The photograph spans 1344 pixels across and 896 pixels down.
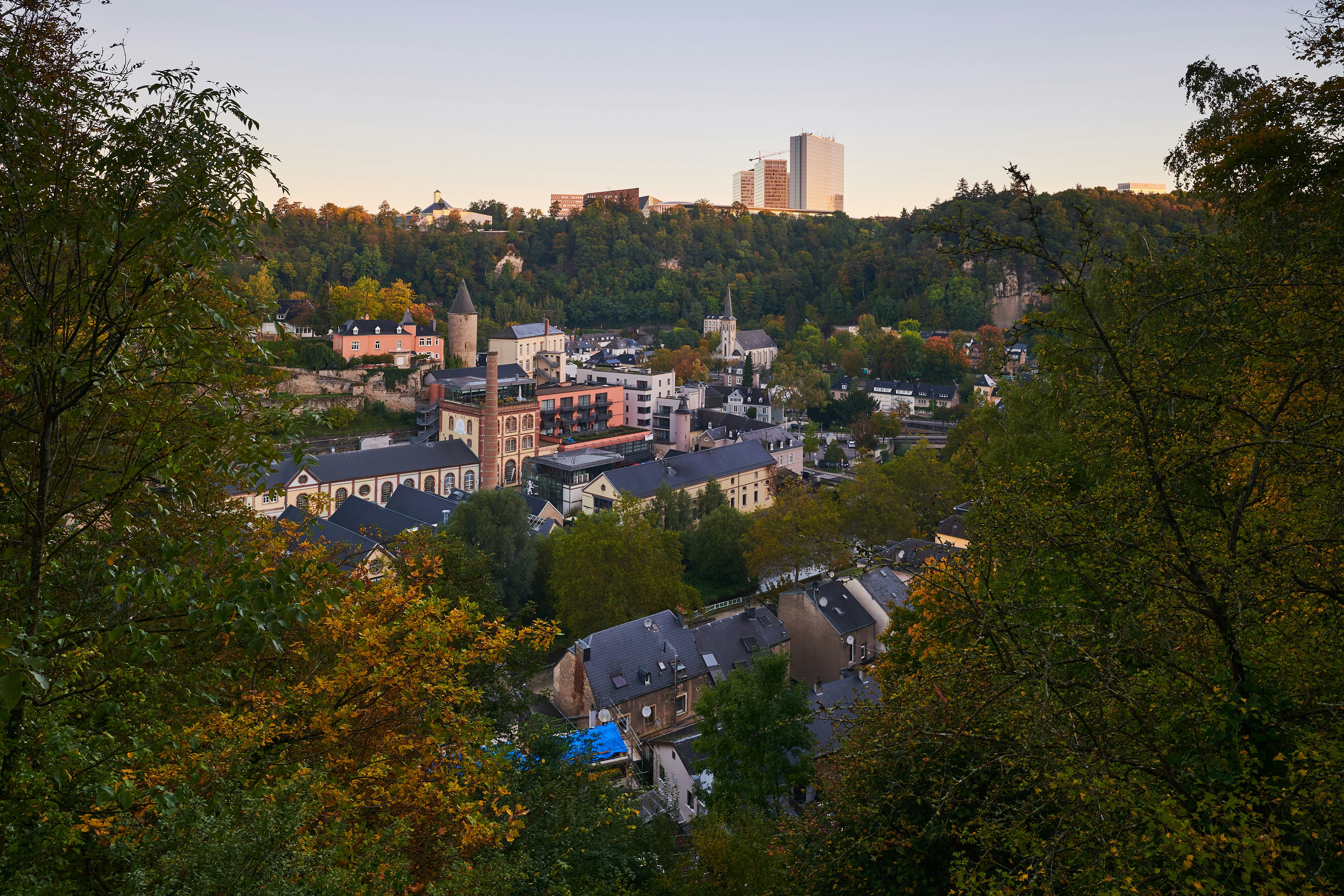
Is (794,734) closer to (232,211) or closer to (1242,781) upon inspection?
(1242,781)

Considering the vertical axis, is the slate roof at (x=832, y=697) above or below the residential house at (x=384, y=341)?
below

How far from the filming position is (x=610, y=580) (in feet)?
92.7

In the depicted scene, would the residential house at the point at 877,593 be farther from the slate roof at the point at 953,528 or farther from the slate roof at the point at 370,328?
the slate roof at the point at 370,328

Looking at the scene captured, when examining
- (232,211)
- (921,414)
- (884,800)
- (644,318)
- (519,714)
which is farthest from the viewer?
(644,318)

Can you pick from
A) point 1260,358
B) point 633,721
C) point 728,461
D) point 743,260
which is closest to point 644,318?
point 743,260

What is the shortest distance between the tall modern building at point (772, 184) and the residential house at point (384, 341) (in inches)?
5294

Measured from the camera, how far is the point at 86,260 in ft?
15.2

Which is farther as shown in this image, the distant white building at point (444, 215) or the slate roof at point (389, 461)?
the distant white building at point (444, 215)

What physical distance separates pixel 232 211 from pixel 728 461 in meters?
41.3

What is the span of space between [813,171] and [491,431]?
15625 centimetres

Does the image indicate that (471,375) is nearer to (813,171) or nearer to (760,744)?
(760,744)

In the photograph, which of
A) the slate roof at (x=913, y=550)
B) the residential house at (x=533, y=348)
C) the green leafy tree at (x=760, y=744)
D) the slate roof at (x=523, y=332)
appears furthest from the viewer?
the slate roof at (x=523, y=332)

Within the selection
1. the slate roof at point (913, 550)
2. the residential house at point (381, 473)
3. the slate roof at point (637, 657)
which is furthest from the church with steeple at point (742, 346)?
the slate roof at point (637, 657)

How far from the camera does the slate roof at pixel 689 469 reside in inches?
1638
